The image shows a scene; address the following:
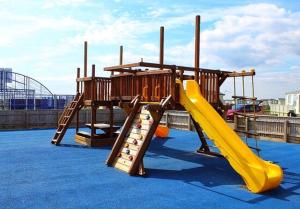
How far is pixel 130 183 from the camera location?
302 inches

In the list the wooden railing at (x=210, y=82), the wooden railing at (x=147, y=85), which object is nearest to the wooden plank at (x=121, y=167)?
the wooden railing at (x=147, y=85)

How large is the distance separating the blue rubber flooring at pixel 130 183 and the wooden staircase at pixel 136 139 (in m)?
0.35

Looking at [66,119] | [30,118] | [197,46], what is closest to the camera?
[197,46]

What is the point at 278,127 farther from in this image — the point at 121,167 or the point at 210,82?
the point at 121,167

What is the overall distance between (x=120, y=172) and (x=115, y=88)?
4.05 meters

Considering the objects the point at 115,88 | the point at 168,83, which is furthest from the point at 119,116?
the point at 168,83

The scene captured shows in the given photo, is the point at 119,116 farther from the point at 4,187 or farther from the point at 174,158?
the point at 4,187

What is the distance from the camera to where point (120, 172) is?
8.81 metres

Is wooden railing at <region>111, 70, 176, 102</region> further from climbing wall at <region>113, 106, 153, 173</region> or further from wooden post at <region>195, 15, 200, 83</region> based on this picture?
wooden post at <region>195, 15, 200, 83</region>

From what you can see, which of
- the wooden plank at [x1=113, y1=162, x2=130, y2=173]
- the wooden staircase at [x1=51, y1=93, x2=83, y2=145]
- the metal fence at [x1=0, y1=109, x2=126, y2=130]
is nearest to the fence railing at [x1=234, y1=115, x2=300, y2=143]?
the wooden plank at [x1=113, y1=162, x2=130, y2=173]

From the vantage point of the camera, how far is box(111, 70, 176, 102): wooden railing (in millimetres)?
9219

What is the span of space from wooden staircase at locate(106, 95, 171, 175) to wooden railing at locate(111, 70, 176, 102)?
450 mm

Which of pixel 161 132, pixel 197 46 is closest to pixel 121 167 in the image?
pixel 197 46

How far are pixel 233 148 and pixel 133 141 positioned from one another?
113 inches
